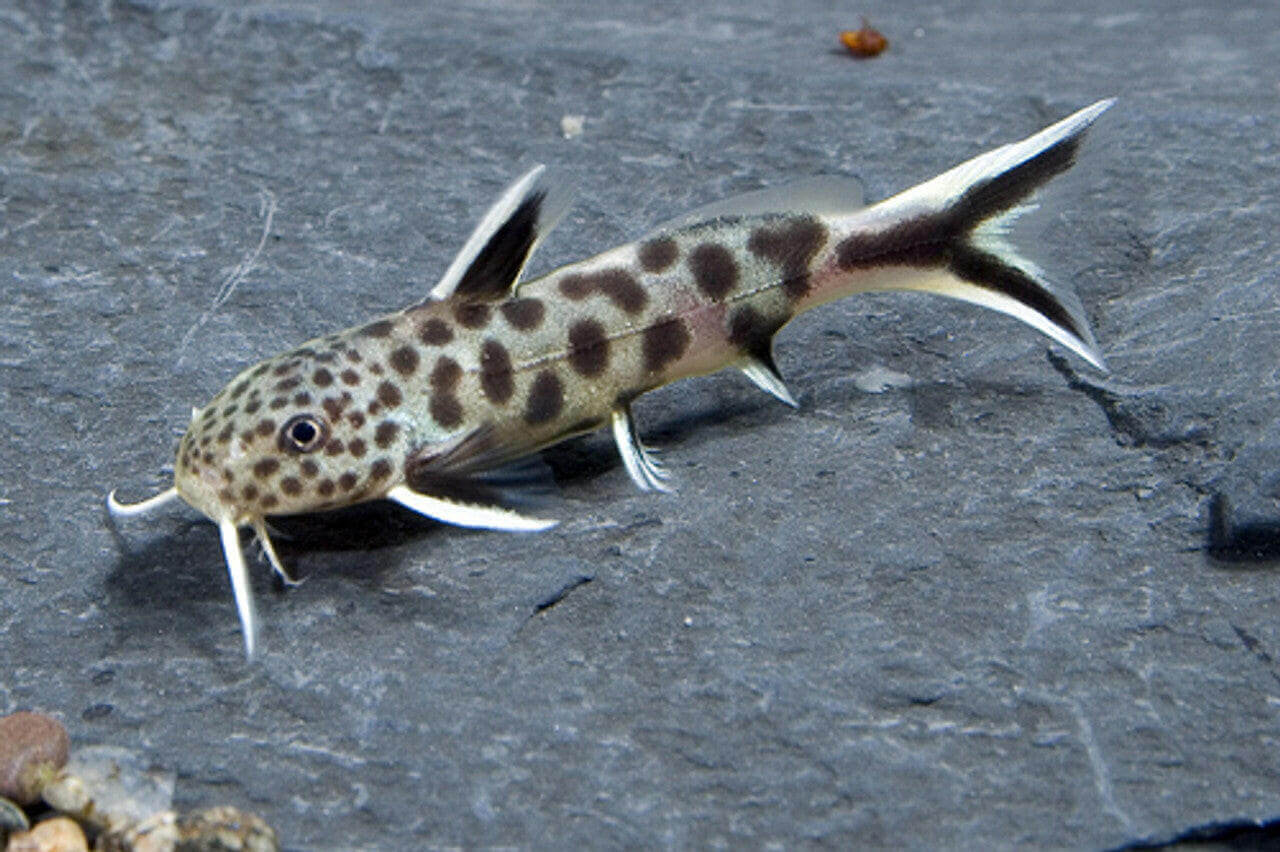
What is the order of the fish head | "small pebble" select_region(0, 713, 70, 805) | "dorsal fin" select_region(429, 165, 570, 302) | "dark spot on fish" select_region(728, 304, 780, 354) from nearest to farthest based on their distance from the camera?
"small pebble" select_region(0, 713, 70, 805) → the fish head → "dorsal fin" select_region(429, 165, 570, 302) → "dark spot on fish" select_region(728, 304, 780, 354)

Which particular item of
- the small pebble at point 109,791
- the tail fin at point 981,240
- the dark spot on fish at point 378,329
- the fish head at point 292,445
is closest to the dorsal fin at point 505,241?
the dark spot on fish at point 378,329

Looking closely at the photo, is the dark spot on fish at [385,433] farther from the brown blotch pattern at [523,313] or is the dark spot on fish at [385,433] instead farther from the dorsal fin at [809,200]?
the dorsal fin at [809,200]

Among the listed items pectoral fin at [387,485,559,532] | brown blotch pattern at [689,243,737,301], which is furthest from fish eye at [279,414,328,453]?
brown blotch pattern at [689,243,737,301]

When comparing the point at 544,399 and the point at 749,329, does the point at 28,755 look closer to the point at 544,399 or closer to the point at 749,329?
the point at 544,399

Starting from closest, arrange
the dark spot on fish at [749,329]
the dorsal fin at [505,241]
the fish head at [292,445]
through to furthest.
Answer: the fish head at [292,445] → the dorsal fin at [505,241] → the dark spot on fish at [749,329]

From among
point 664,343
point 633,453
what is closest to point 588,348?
point 664,343

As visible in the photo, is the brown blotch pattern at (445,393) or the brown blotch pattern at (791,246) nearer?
the brown blotch pattern at (445,393)

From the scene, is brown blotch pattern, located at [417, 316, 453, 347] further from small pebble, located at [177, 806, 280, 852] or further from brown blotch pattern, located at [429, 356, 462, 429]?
small pebble, located at [177, 806, 280, 852]
